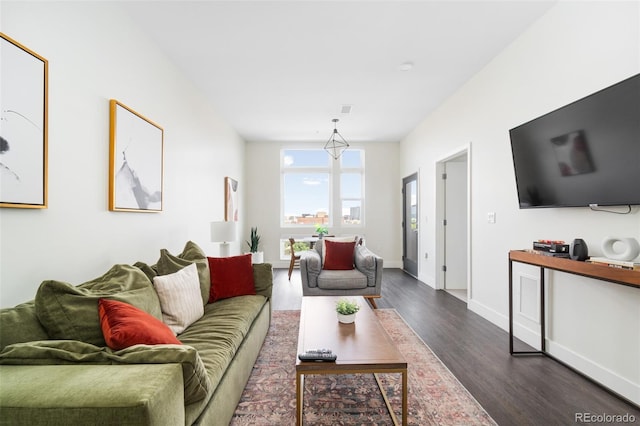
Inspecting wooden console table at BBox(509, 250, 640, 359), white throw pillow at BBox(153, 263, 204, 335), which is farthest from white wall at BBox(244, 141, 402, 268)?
white throw pillow at BBox(153, 263, 204, 335)

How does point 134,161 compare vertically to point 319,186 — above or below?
below

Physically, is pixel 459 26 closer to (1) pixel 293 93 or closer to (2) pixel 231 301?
(1) pixel 293 93

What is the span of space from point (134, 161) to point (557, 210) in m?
3.47

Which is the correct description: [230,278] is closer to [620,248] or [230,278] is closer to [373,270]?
[373,270]

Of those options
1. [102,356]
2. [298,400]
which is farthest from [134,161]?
[298,400]

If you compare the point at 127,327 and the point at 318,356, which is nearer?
the point at 127,327

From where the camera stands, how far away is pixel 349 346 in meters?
1.88

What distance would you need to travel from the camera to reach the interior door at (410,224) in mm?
6055

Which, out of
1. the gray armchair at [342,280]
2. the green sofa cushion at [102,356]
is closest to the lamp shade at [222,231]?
the gray armchair at [342,280]

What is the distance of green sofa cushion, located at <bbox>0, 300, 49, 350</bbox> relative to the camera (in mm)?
1289

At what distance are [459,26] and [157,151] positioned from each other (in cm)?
291

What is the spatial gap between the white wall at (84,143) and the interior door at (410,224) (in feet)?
14.2

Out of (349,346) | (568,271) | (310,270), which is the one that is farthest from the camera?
(310,270)

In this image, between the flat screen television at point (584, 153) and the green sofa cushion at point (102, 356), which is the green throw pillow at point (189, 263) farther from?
the flat screen television at point (584, 153)
